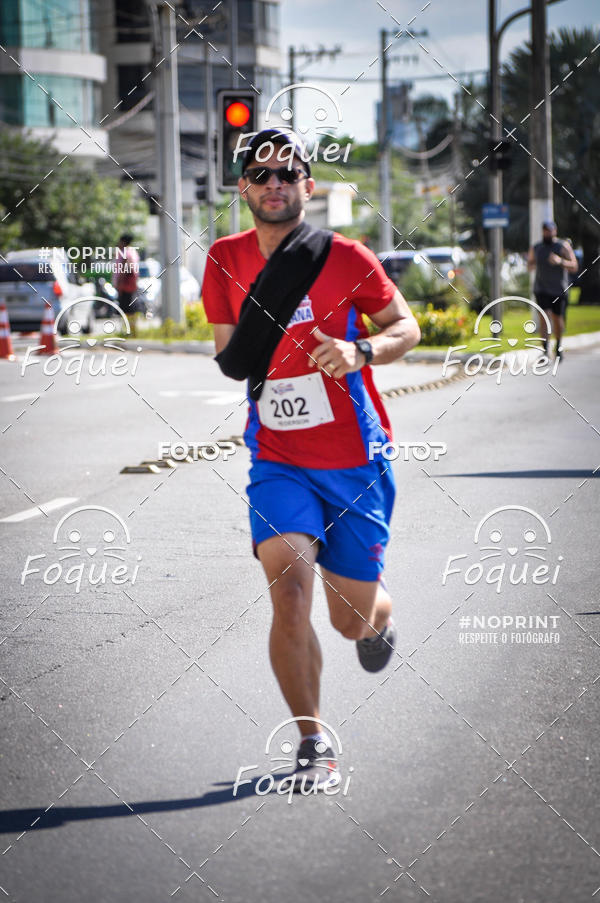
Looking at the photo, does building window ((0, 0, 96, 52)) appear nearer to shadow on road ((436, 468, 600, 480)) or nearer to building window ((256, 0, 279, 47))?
building window ((256, 0, 279, 47))

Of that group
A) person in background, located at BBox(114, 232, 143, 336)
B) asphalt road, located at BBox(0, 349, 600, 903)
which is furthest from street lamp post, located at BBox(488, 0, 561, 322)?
asphalt road, located at BBox(0, 349, 600, 903)

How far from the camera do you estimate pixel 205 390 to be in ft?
52.2

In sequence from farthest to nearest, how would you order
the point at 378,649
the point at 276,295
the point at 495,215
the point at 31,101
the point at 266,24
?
the point at 266,24 < the point at 31,101 < the point at 495,215 < the point at 378,649 < the point at 276,295

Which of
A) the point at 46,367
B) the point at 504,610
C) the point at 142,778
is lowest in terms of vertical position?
the point at 46,367

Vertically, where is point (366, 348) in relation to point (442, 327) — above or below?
above

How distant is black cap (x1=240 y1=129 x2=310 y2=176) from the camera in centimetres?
405

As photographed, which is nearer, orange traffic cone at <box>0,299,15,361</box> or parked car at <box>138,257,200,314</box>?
orange traffic cone at <box>0,299,15,361</box>

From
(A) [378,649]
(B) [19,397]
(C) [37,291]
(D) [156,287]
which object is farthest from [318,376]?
(D) [156,287]

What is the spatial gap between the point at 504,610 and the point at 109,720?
210 cm

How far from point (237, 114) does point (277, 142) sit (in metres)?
7.65

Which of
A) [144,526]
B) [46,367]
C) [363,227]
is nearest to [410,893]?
[144,526]

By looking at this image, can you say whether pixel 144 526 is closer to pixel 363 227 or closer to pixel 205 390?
pixel 205 390

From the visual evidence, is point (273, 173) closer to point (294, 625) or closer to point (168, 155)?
point (294, 625)

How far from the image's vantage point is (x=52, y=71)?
2073 inches
